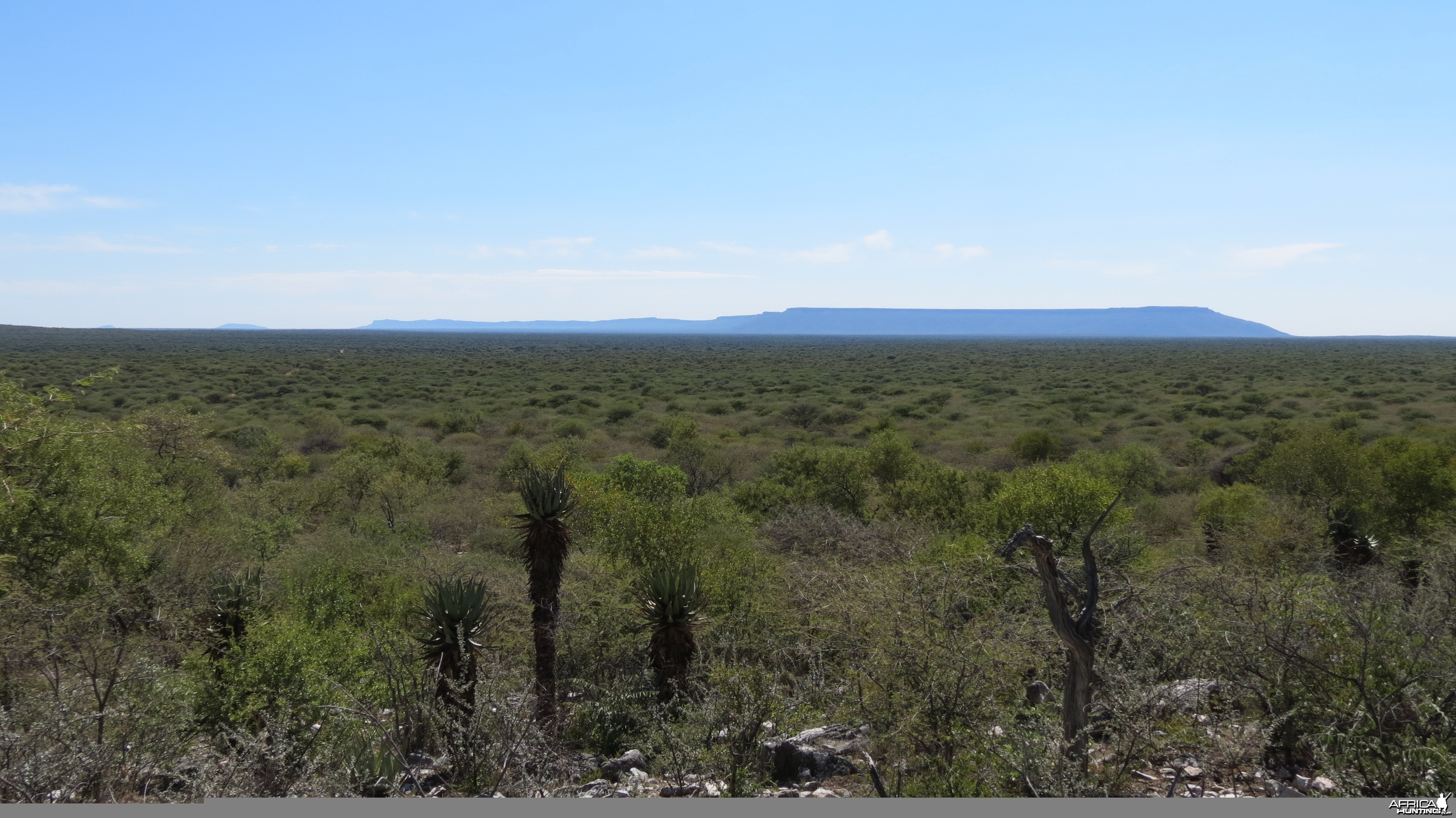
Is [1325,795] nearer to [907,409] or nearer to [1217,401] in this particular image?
[907,409]

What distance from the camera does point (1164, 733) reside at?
22.6ft

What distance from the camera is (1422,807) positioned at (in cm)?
432

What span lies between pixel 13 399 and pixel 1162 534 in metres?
25.7

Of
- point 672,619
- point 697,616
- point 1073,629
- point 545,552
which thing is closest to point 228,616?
point 545,552

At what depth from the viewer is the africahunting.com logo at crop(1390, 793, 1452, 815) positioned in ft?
13.7

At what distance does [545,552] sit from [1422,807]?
26.2ft

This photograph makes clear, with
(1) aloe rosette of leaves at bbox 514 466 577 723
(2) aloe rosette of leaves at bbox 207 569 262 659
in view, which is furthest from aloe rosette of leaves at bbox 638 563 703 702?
(2) aloe rosette of leaves at bbox 207 569 262 659

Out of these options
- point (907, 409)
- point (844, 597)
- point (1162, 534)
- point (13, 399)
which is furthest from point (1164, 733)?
point (907, 409)

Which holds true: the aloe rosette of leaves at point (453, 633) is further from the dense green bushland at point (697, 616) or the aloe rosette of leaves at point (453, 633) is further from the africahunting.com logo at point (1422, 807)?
the africahunting.com logo at point (1422, 807)

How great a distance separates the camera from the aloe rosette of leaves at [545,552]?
9.10m

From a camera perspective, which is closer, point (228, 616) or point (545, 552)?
point (545, 552)

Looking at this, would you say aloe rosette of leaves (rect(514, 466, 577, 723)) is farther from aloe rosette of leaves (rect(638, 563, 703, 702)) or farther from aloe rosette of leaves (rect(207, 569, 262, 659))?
aloe rosette of leaves (rect(207, 569, 262, 659))

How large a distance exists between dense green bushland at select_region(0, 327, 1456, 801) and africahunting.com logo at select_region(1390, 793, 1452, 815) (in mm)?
1711

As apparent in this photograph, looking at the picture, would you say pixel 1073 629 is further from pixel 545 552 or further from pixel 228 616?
pixel 228 616
